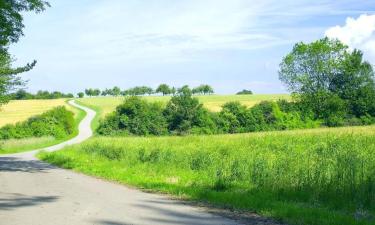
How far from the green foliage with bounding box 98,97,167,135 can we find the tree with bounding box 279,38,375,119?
22.7 m

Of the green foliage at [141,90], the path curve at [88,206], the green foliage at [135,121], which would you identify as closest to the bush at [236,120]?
the green foliage at [135,121]

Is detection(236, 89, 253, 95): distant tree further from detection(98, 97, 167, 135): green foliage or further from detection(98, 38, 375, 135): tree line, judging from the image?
detection(98, 97, 167, 135): green foliage

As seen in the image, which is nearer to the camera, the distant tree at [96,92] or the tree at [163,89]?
the tree at [163,89]

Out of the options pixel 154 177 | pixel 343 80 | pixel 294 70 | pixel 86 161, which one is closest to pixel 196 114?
pixel 294 70

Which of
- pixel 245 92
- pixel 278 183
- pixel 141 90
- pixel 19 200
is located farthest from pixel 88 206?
pixel 245 92

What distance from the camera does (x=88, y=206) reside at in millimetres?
11023

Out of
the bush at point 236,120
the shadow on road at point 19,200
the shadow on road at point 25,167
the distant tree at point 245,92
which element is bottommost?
the bush at point 236,120

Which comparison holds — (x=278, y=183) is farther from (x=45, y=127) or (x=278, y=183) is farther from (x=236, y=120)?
(x=236, y=120)

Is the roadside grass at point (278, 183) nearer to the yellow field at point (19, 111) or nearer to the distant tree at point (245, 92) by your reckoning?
the yellow field at point (19, 111)

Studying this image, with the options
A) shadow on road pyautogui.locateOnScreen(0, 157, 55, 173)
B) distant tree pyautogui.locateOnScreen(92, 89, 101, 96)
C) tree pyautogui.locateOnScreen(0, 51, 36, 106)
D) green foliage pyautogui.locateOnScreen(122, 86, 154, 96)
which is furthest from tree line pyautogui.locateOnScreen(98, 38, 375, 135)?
distant tree pyautogui.locateOnScreen(92, 89, 101, 96)

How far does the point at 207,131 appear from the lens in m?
74.5

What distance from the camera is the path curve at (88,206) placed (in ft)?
30.5

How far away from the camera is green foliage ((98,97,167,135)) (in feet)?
245

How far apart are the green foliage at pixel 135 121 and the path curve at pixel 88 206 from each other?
5859 cm
